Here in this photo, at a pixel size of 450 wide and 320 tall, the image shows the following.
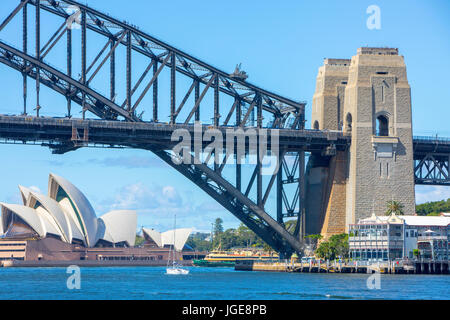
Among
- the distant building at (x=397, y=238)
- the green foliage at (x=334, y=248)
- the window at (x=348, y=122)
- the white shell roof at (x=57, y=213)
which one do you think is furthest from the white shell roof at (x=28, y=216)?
the distant building at (x=397, y=238)

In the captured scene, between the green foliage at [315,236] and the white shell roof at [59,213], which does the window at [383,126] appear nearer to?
the green foliage at [315,236]

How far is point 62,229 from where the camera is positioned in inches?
6604

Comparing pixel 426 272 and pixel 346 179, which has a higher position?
pixel 346 179

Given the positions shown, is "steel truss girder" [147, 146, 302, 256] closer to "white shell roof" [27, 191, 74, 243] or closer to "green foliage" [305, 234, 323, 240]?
"green foliage" [305, 234, 323, 240]

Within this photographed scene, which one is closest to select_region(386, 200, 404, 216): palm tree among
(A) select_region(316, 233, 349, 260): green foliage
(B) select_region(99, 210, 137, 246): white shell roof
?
(A) select_region(316, 233, 349, 260): green foliage

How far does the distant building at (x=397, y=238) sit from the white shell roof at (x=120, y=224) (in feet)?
267

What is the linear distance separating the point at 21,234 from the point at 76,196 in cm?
1741

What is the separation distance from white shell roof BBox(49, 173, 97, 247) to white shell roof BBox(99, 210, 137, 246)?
9.32 metres

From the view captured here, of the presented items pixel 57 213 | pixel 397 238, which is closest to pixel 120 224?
pixel 57 213

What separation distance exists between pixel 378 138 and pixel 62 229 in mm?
73790

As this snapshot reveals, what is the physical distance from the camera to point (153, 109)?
357ft
